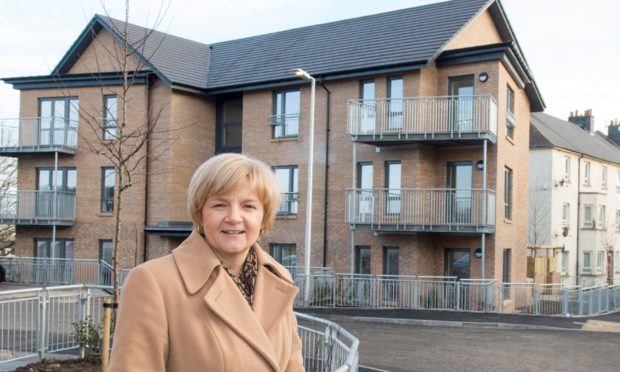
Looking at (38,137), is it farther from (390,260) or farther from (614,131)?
(614,131)

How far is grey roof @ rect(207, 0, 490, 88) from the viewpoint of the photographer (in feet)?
75.7

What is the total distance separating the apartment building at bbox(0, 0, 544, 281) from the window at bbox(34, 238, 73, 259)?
0.23 feet

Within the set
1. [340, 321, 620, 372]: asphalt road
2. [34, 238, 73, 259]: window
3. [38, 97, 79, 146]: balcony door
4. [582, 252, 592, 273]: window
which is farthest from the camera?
[582, 252, 592, 273]: window

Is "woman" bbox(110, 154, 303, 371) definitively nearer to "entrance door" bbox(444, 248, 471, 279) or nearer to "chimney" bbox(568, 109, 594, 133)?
"entrance door" bbox(444, 248, 471, 279)

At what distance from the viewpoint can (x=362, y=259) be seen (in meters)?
23.4

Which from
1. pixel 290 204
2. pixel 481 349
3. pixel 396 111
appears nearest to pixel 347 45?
pixel 396 111

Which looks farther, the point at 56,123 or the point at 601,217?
the point at 601,217

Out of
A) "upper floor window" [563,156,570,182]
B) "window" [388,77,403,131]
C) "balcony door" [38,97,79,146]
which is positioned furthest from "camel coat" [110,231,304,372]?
"upper floor window" [563,156,570,182]

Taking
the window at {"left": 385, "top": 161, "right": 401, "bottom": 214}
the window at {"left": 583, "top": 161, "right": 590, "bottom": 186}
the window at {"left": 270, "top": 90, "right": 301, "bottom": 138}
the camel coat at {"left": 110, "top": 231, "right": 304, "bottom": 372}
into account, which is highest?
the window at {"left": 270, "top": 90, "right": 301, "bottom": 138}

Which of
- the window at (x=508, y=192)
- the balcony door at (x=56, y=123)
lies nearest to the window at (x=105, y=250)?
the balcony door at (x=56, y=123)

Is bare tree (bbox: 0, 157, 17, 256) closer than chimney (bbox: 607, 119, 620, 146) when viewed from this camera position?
Yes

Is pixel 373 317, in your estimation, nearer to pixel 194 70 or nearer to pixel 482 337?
pixel 482 337

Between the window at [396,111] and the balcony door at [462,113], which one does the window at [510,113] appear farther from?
the window at [396,111]

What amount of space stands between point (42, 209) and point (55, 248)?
1.70 metres
